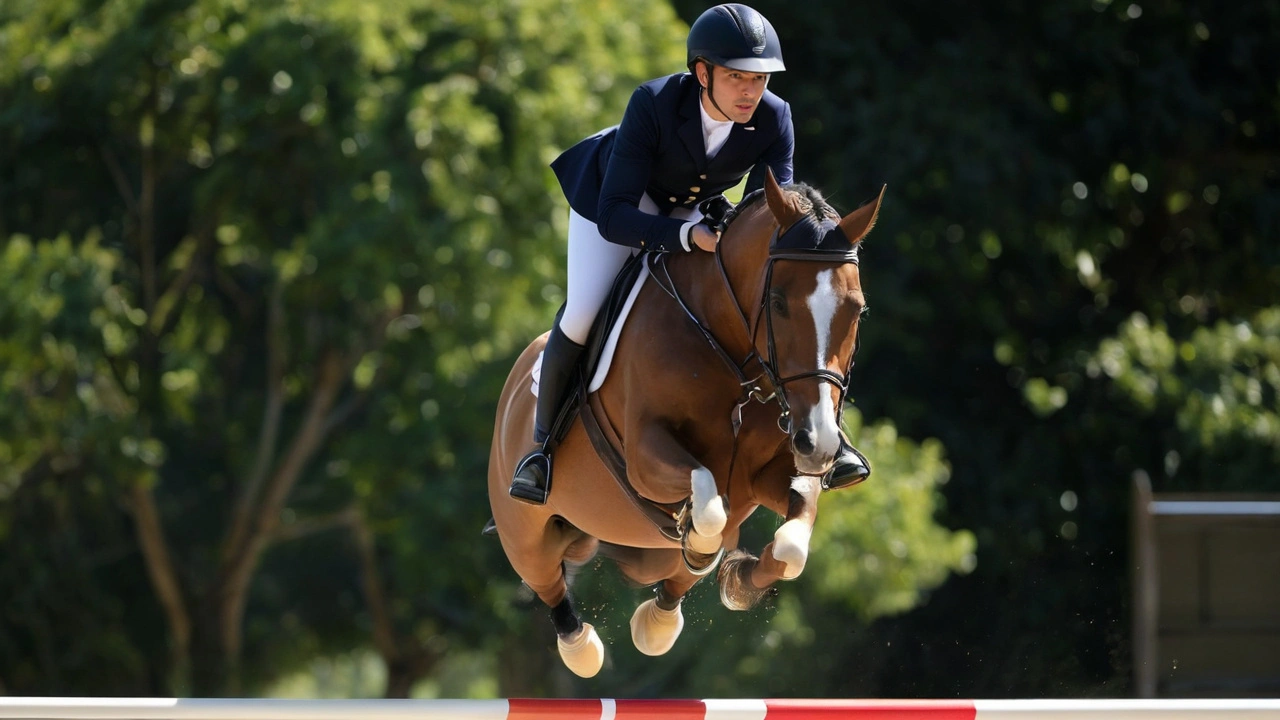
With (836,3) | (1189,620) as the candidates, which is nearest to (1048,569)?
(1189,620)

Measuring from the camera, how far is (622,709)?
5078mm

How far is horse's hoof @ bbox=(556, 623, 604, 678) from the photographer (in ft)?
21.8

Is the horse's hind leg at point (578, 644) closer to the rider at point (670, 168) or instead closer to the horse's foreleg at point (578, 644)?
the horse's foreleg at point (578, 644)

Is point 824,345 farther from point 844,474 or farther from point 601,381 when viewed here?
point 601,381

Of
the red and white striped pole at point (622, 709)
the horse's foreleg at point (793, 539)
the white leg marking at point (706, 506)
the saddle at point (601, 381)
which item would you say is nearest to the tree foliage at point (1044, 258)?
the saddle at point (601, 381)

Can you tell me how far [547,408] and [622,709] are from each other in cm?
136

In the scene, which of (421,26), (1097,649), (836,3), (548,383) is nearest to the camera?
(548,383)

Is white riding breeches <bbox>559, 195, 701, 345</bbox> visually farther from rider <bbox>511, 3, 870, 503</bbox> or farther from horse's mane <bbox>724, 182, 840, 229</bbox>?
horse's mane <bbox>724, 182, 840, 229</bbox>

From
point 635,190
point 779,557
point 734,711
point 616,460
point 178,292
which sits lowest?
point 178,292

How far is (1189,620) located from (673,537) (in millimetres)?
7842

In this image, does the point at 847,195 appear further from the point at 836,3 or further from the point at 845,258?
the point at 845,258

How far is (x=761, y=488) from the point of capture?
212 inches

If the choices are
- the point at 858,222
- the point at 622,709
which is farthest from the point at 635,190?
the point at 622,709

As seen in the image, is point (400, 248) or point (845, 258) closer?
point (845, 258)
